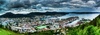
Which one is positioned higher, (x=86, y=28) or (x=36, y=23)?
(x=36, y=23)

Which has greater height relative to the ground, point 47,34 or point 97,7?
point 97,7

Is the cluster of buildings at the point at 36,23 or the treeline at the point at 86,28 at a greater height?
the cluster of buildings at the point at 36,23

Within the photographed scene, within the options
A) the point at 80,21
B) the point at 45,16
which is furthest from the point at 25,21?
the point at 80,21

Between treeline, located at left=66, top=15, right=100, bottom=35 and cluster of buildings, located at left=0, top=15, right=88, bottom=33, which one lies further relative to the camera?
cluster of buildings, located at left=0, top=15, right=88, bottom=33

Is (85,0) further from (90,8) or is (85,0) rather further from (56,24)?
(56,24)

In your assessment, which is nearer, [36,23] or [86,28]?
[86,28]

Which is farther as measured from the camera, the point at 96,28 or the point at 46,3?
the point at 46,3

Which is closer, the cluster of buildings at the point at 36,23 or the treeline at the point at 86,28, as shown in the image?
the treeline at the point at 86,28

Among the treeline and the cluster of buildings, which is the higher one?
the cluster of buildings
